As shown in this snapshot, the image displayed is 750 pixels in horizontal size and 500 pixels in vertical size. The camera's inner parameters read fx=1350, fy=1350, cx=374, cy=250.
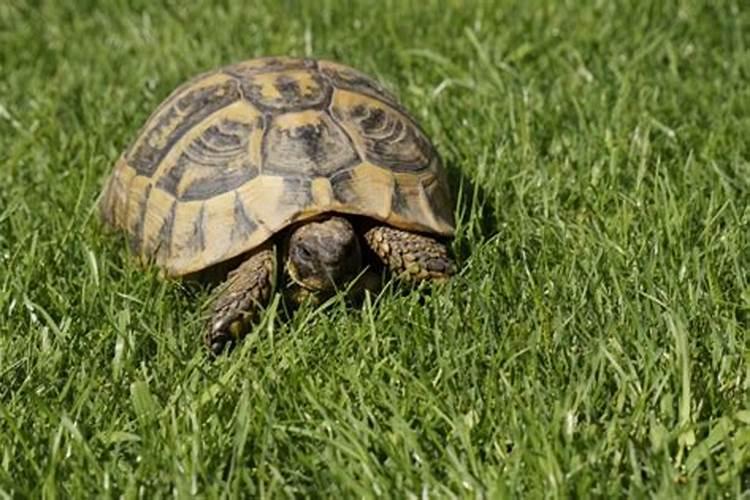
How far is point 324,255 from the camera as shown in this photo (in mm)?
3287

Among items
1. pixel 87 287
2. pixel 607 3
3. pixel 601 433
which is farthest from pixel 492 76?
pixel 601 433

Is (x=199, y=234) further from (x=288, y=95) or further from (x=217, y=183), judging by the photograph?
(x=288, y=95)

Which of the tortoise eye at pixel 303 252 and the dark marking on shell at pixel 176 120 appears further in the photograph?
the dark marking on shell at pixel 176 120

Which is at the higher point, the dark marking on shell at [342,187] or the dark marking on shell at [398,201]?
the dark marking on shell at [342,187]

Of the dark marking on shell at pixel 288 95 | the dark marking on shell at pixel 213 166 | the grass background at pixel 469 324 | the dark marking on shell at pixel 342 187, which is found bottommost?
the grass background at pixel 469 324

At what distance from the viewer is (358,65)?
514 centimetres

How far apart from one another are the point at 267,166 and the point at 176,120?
443 mm

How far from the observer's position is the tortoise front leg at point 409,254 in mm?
3424

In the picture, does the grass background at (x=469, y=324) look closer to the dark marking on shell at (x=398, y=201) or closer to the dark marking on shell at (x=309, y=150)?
the dark marking on shell at (x=398, y=201)

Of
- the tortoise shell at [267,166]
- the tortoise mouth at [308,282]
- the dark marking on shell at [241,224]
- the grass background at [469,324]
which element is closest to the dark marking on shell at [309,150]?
the tortoise shell at [267,166]

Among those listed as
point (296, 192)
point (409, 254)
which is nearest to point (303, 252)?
point (296, 192)

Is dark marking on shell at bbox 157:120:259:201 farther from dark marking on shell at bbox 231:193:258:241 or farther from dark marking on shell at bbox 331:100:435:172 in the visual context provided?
dark marking on shell at bbox 331:100:435:172

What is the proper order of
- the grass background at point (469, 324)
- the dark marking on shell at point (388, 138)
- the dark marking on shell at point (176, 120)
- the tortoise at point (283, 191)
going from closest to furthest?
the grass background at point (469, 324) → the tortoise at point (283, 191) → the dark marking on shell at point (388, 138) → the dark marking on shell at point (176, 120)

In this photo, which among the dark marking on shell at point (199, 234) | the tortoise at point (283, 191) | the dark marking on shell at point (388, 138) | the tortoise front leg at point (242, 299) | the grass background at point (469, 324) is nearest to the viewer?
the grass background at point (469, 324)
